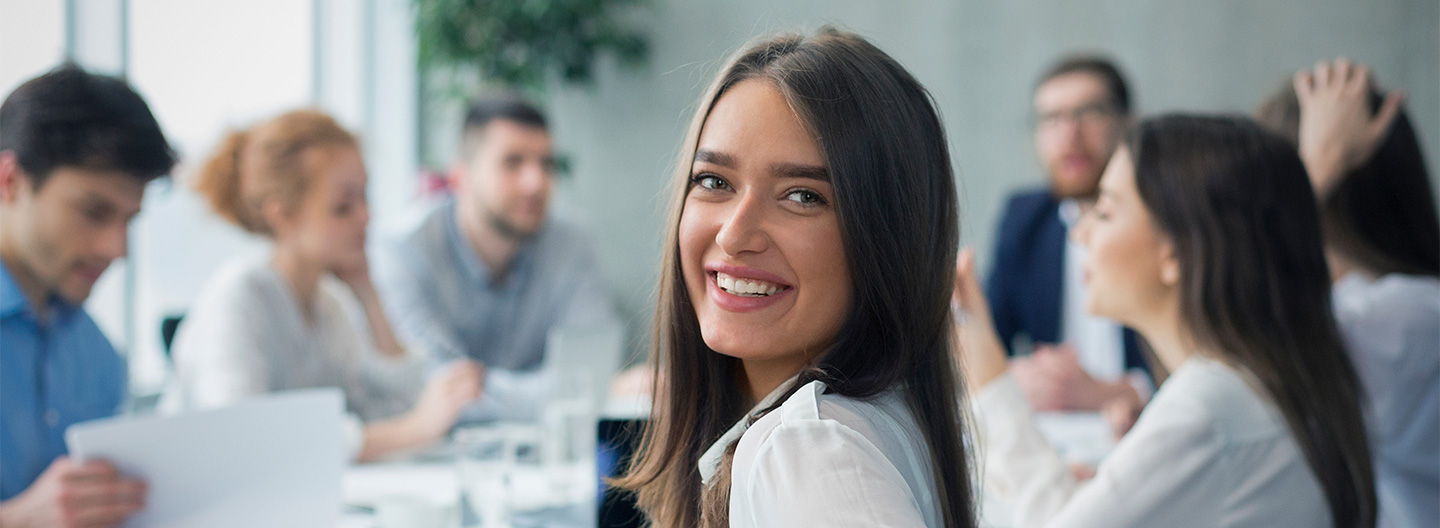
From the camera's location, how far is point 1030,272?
11.2ft

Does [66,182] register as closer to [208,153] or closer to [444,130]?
[208,153]

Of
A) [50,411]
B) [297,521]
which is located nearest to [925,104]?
[297,521]

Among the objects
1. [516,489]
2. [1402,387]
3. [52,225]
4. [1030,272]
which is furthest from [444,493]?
[1030,272]

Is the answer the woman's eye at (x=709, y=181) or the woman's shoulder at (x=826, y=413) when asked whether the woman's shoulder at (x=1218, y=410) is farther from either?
the woman's eye at (x=709, y=181)

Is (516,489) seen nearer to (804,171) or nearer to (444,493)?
(444,493)

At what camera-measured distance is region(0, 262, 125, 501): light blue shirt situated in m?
1.58

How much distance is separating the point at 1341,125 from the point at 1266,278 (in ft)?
2.66

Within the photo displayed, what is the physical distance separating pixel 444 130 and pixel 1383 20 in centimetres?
454

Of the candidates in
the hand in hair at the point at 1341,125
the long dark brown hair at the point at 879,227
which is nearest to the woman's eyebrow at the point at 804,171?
the long dark brown hair at the point at 879,227

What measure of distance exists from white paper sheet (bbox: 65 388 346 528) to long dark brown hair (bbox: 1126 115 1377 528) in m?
1.34

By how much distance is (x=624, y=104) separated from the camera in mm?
4887

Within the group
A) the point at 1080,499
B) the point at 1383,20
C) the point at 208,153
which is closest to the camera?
the point at 1080,499

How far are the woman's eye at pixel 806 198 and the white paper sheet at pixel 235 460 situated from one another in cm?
91

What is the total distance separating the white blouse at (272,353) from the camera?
2055 millimetres
